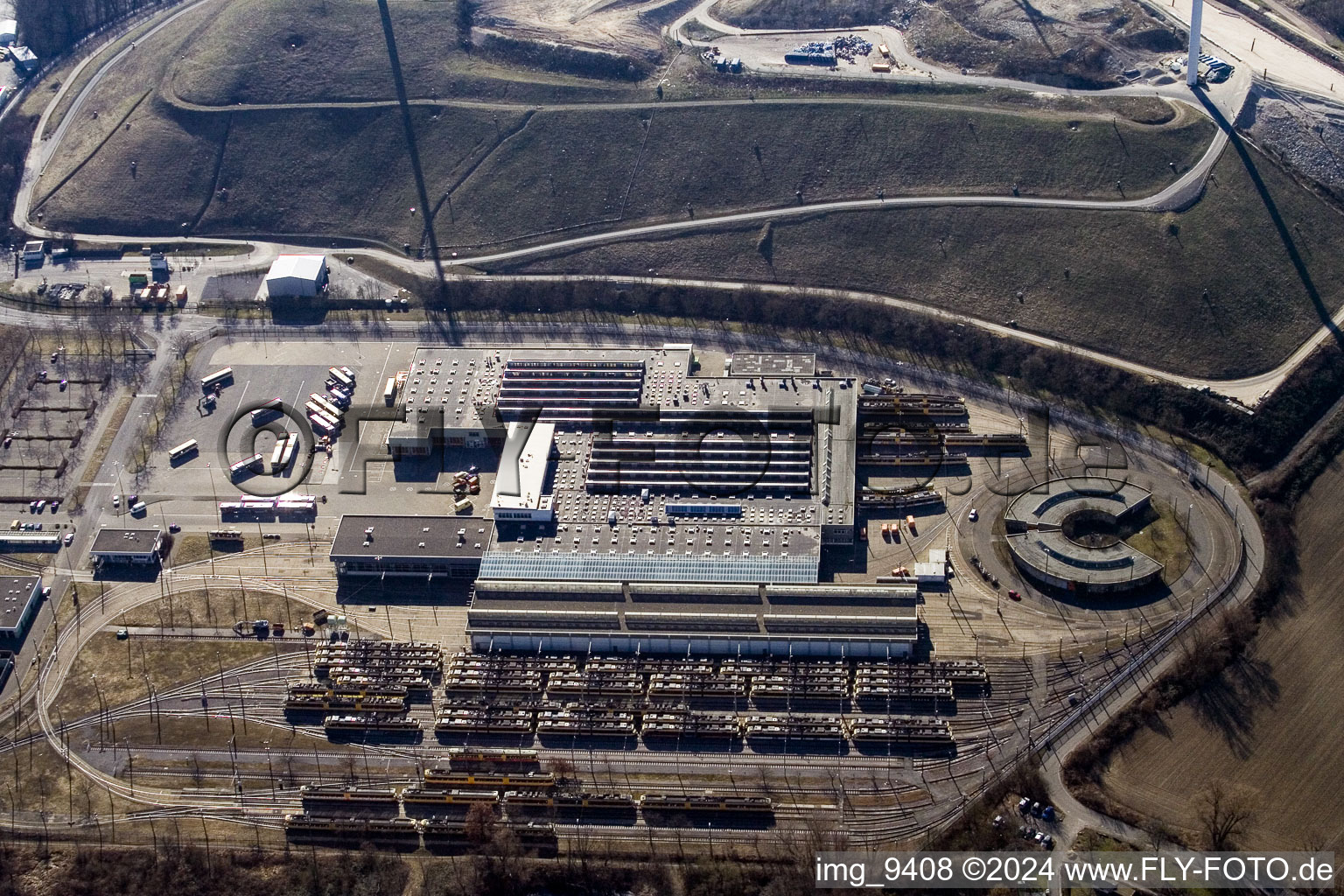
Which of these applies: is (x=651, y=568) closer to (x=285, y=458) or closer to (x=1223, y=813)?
(x=285, y=458)

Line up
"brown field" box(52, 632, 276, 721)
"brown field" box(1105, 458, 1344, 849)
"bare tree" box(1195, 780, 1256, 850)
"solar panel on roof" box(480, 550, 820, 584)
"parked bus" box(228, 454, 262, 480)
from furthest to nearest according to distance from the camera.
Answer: "parked bus" box(228, 454, 262, 480) < "solar panel on roof" box(480, 550, 820, 584) < "brown field" box(52, 632, 276, 721) < "brown field" box(1105, 458, 1344, 849) < "bare tree" box(1195, 780, 1256, 850)

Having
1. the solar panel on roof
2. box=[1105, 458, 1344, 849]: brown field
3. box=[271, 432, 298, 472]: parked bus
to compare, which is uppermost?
box=[1105, 458, 1344, 849]: brown field

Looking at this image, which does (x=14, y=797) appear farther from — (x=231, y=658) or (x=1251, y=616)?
(x=1251, y=616)

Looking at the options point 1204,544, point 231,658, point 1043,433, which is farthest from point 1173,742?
point 231,658

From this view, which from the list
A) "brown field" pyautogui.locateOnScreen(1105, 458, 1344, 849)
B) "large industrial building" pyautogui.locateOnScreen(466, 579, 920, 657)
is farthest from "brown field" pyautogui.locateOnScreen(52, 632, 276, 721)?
"brown field" pyautogui.locateOnScreen(1105, 458, 1344, 849)

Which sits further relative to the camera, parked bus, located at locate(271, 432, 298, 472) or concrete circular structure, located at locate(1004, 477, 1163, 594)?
parked bus, located at locate(271, 432, 298, 472)

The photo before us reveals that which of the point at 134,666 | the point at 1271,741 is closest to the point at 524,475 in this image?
the point at 134,666

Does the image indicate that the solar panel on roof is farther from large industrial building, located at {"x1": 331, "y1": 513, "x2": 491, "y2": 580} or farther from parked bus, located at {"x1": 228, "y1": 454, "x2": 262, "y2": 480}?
parked bus, located at {"x1": 228, "y1": 454, "x2": 262, "y2": 480}

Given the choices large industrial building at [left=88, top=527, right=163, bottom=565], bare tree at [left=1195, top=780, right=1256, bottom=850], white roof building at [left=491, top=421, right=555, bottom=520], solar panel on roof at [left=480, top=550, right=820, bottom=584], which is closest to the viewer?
bare tree at [left=1195, top=780, right=1256, bottom=850]
